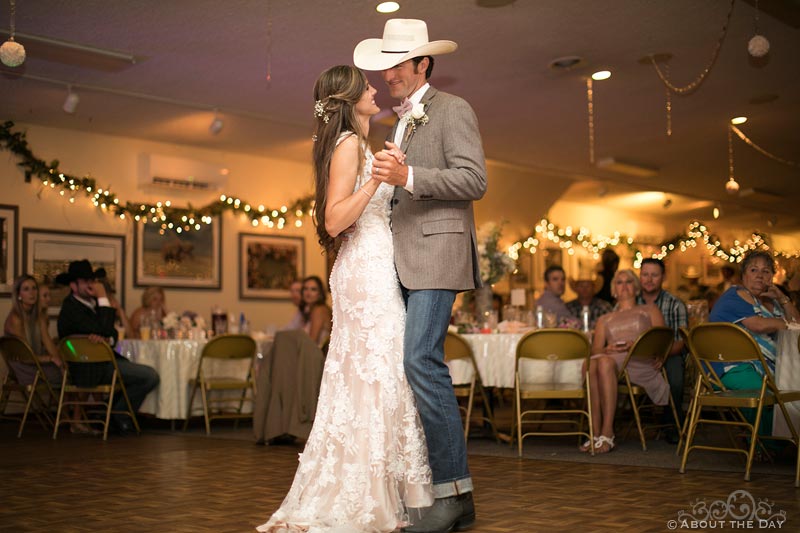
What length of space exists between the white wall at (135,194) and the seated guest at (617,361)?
16.6 ft

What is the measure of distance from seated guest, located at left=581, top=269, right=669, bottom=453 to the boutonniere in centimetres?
318

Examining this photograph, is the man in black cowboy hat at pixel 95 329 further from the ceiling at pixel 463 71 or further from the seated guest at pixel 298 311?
the ceiling at pixel 463 71

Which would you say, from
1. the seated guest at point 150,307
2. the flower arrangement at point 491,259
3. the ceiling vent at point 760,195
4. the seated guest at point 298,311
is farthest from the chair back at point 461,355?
the ceiling vent at point 760,195

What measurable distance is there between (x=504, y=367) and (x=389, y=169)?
3.62m

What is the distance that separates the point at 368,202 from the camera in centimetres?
316

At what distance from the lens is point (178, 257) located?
35.6 feet

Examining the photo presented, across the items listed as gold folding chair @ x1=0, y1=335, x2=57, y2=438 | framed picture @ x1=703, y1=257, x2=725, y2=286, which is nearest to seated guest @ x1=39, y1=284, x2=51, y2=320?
gold folding chair @ x1=0, y1=335, x2=57, y2=438

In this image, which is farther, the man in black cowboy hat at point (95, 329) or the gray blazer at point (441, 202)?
the man in black cowboy hat at point (95, 329)

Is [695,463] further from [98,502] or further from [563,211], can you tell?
[563,211]

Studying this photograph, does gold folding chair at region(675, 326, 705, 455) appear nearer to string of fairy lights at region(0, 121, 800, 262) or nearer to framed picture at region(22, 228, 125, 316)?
string of fairy lights at region(0, 121, 800, 262)

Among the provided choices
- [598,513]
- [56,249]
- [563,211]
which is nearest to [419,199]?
[598,513]

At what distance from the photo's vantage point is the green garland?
9.62 metres

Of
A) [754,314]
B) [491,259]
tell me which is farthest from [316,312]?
[754,314]

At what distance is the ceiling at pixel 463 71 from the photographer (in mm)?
6734
